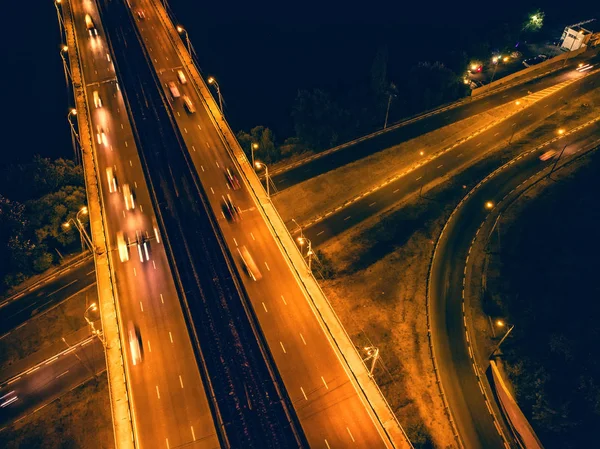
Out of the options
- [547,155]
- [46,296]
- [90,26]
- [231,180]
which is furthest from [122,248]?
[547,155]

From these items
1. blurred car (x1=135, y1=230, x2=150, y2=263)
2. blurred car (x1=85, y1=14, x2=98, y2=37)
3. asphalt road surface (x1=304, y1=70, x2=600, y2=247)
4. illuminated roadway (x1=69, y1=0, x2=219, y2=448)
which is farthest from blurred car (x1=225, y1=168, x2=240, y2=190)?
blurred car (x1=85, y1=14, x2=98, y2=37)

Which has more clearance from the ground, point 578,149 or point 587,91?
point 587,91

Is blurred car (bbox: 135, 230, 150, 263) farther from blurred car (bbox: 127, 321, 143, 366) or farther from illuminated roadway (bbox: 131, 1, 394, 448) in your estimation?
illuminated roadway (bbox: 131, 1, 394, 448)

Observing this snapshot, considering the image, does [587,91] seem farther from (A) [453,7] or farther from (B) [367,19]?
(B) [367,19]

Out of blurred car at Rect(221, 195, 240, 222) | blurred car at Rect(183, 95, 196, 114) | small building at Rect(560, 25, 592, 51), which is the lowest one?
blurred car at Rect(221, 195, 240, 222)

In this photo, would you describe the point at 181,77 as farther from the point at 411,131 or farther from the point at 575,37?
the point at 575,37

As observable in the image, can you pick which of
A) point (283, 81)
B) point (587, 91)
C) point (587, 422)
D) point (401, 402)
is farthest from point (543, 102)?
point (401, 402)
